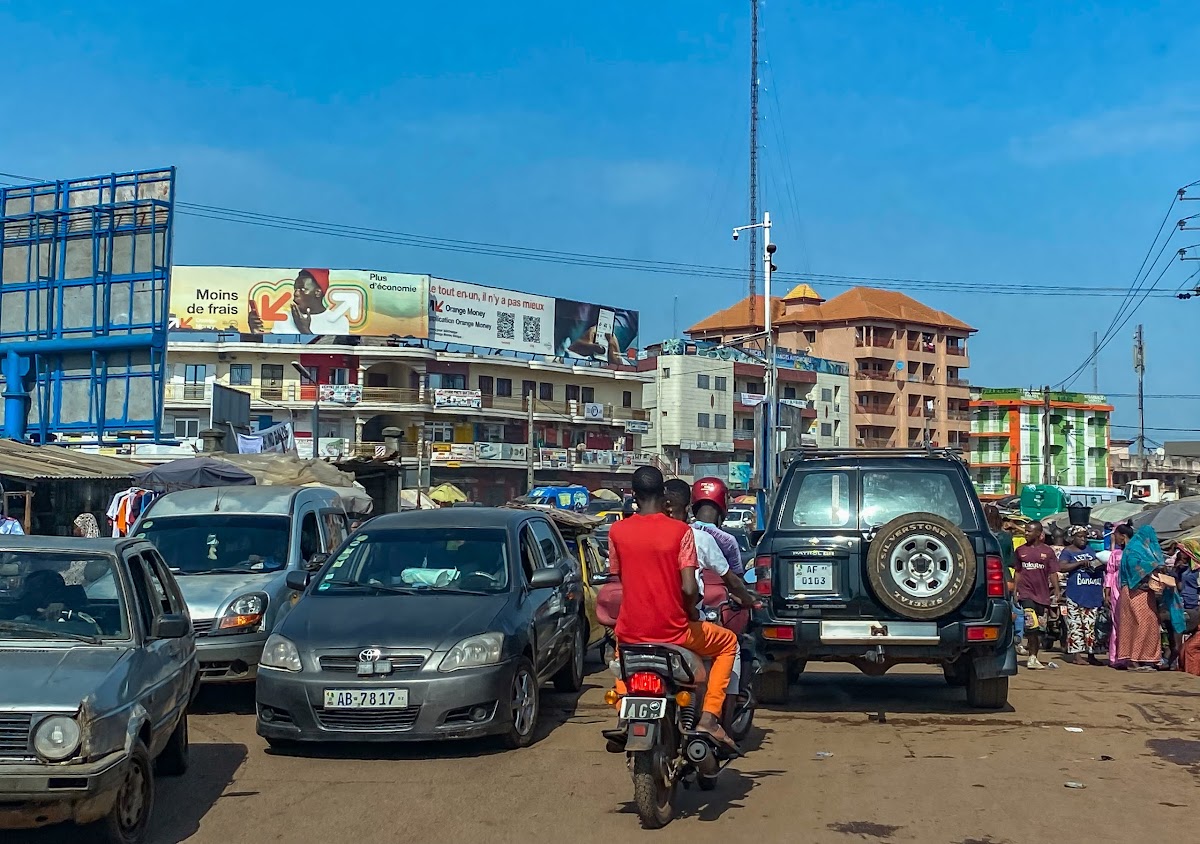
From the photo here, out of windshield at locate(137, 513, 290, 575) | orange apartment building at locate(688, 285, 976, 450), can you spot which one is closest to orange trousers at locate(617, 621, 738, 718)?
windshield at locate(137, 513, 290, 575)

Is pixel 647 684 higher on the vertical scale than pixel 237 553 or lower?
lower

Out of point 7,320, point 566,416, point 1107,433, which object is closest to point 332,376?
point 566,416

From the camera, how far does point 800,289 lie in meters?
110

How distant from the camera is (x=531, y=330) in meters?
73.1

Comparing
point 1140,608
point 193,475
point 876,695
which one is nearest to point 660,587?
point 876,695

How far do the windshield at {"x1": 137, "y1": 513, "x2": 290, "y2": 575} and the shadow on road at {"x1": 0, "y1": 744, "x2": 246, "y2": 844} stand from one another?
2.56 m

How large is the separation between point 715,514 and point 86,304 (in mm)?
21859

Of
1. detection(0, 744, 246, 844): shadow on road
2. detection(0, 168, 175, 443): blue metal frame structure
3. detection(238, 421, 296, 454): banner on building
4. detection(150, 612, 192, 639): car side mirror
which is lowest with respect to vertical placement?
detection(0, 744, 246, 844): shadow on road

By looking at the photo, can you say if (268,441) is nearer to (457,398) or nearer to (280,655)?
(280,655)

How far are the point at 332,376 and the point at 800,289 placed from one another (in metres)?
55.3

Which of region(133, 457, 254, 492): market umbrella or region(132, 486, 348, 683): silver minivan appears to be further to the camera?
region(133, 457, 254, 492): market umbrella

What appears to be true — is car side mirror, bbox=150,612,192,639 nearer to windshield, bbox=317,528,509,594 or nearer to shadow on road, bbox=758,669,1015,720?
windshield, bbox=317,528,509,594

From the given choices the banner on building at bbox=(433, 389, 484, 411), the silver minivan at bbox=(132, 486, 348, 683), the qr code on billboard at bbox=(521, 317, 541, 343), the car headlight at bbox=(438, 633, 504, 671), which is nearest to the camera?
the car headlight at bbox=(438, 633, 504, 671)

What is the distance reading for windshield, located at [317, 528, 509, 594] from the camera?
908 cm
